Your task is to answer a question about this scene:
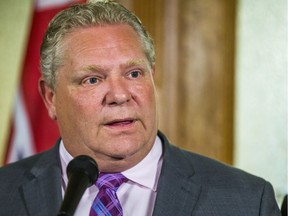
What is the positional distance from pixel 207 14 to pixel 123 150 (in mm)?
1129

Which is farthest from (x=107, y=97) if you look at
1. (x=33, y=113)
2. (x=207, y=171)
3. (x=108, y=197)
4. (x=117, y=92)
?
(x=33, y=113)

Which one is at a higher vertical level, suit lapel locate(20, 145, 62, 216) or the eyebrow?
the eyebrow

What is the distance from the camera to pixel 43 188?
68.6 inches

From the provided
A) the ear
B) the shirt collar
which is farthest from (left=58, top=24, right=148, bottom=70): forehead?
the shirt collar

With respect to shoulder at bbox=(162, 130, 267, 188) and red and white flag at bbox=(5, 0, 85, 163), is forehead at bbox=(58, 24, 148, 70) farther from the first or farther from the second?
red and white flag at bbox=(5, 0, 85, 163)

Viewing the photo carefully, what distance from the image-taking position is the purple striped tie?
5.39ft

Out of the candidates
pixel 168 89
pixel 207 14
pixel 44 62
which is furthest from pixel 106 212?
pixel 207 14

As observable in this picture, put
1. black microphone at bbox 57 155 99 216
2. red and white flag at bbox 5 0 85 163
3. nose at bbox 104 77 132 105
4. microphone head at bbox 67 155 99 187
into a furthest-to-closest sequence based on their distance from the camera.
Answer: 1. red and white flag at bbox 5 0 85 163
2. nose at bbox 104 77 132 105
3. microphone head at bbox 67 155 99 187
4. black microphone at bbox 57 155 99 216

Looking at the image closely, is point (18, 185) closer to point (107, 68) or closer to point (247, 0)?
point (107, 68)

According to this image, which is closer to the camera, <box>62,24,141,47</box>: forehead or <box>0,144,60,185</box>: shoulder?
<box>62,24,141,47</box>: forehead

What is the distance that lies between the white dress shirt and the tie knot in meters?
0.01

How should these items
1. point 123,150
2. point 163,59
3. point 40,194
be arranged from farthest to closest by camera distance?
1. point 163,59
2. point 40,194
3. point 123,150

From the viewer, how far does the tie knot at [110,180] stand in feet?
5.56

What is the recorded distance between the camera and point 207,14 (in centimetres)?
259
